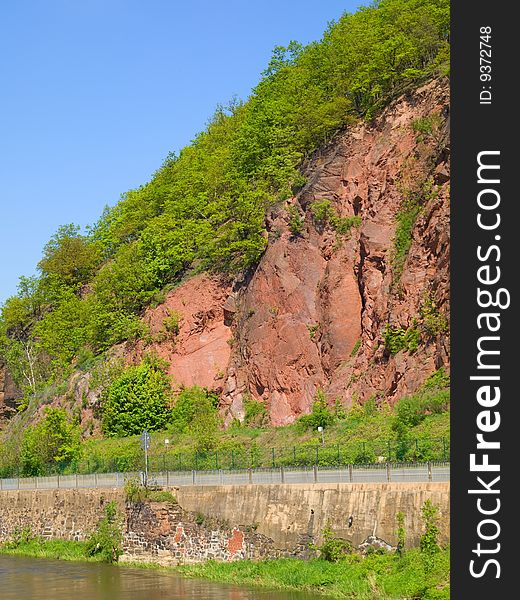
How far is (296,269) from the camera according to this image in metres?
64.9

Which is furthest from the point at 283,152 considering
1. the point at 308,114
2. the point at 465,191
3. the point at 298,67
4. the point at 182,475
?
the point at 465,191

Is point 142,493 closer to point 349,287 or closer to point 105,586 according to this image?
point 105,586

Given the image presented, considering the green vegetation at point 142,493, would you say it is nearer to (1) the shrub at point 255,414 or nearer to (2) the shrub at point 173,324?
(1) the shrub at point 255,414

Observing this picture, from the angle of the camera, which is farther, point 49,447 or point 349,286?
→ point 49,447

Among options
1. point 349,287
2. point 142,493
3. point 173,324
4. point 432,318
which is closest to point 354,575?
point 142,493

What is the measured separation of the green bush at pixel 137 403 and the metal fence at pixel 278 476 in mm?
14999

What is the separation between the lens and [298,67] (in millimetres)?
86500

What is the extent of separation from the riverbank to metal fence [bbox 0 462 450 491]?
2.89m

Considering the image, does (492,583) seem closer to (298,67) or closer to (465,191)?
(465,191)

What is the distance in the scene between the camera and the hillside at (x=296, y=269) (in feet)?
188

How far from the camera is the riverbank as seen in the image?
30391mm

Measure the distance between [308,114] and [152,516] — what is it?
37.2m

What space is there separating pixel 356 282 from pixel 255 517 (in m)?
24.7

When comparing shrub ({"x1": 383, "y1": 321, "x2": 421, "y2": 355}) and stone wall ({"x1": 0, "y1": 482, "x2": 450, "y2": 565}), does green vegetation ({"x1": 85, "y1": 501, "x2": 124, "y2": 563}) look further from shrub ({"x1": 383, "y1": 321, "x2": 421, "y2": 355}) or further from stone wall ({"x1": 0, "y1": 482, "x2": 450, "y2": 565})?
shrub ({"x1": 383, "y1": 321, "x2": 421, "y2": 355})
